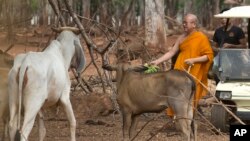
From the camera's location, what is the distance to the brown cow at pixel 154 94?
34.6ft

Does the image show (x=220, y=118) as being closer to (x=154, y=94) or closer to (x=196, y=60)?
(x=196, y=60)

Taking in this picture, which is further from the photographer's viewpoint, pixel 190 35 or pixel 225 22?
pixel 225 22

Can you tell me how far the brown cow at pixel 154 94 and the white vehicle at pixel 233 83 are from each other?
4.34 ft

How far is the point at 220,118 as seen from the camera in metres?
12.3

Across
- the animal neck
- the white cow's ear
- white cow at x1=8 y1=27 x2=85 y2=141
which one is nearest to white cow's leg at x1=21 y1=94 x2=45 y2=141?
white cow at x1=8 y1=27 x2=85 y2=141

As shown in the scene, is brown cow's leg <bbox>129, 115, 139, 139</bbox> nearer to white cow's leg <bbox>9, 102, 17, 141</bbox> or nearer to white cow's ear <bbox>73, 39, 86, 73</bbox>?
white cow's ear <bbox>73, 39, 86, 73</bbox>

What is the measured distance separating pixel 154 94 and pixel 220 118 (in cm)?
193

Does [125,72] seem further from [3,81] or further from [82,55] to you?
[3,81]

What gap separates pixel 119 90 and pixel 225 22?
365 cm

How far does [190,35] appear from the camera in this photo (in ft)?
37.1

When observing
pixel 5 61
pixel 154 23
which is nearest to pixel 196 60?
pixel 5 61

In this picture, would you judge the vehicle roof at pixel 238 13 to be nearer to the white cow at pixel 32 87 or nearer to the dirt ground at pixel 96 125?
the dirt ground at pixel 96 125

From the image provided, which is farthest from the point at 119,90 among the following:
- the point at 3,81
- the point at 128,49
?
the point at 128,49

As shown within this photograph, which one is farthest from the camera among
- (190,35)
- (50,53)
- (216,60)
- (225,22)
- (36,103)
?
(225,22)
